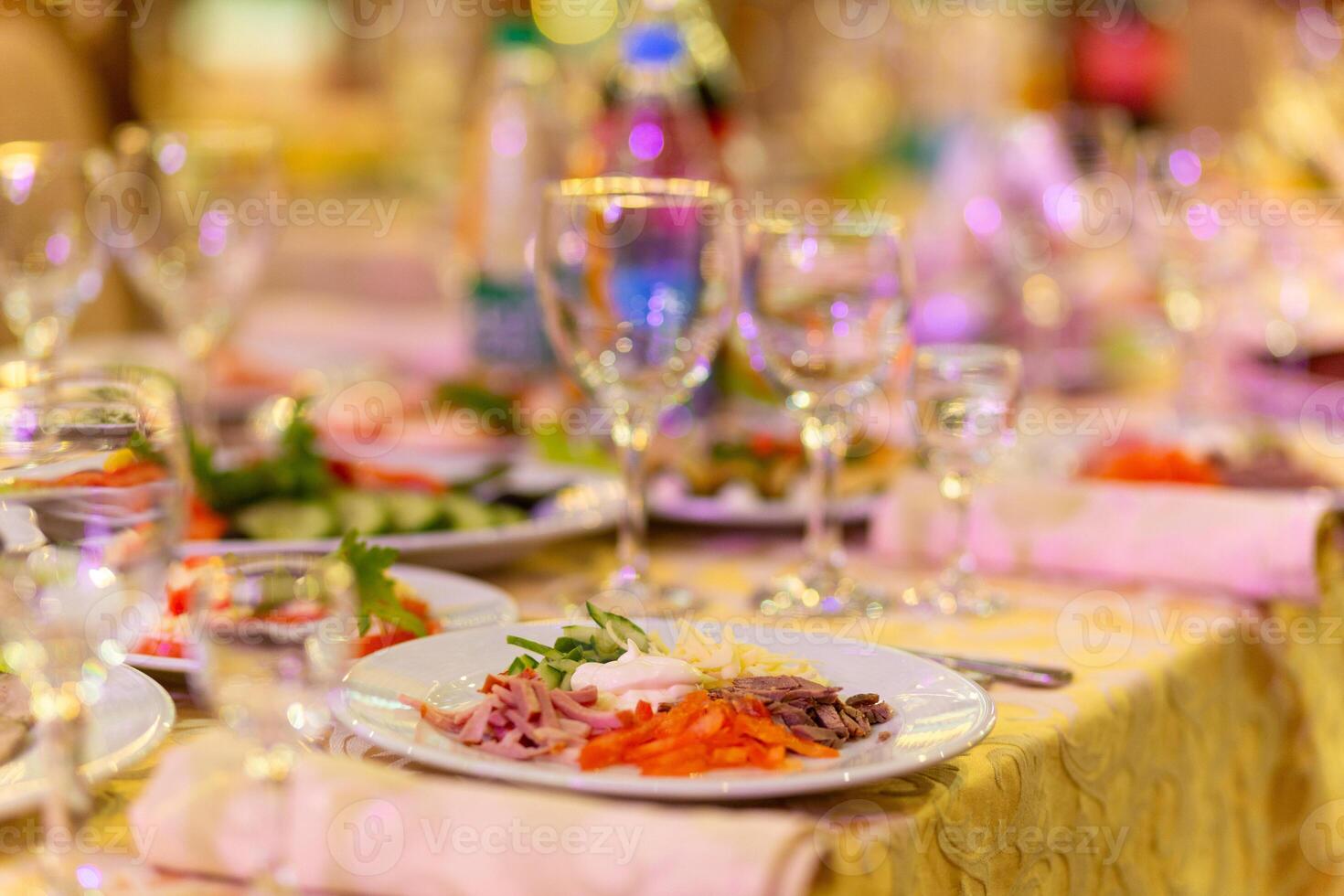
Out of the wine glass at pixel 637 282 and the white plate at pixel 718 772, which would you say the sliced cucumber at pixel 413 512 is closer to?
the wine glass at pixel 637 282

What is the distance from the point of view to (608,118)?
5.36 ft

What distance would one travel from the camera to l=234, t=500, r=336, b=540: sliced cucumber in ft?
3.60

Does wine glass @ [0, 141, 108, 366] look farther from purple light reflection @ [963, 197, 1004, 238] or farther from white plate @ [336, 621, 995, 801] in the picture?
purple light reflection @ [963, 197, 1004, 238]

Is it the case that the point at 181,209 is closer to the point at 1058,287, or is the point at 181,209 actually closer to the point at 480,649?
the point at 480,649

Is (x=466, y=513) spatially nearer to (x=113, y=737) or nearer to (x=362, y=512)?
(x=362, y=512)

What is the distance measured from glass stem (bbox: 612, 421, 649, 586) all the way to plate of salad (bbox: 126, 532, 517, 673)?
0.42 ft

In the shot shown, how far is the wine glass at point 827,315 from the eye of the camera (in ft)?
3.31

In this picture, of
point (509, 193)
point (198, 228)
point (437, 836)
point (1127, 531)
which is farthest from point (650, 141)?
point (437, 836)

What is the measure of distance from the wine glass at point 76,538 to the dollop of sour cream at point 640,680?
0.20 m

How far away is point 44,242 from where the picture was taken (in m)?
1.31

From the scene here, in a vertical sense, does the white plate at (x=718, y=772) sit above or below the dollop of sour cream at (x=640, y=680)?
below

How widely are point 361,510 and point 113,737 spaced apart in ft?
1.57

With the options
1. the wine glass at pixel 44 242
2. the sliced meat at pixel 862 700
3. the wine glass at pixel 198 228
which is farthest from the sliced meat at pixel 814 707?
the wine glass at pixel 198 228

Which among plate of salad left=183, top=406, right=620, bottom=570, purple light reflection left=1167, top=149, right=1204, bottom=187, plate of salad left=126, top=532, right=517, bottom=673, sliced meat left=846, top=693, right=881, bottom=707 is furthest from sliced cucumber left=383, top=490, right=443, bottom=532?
purple light reflection left=1167, top=149, right=1204, bottom=187
